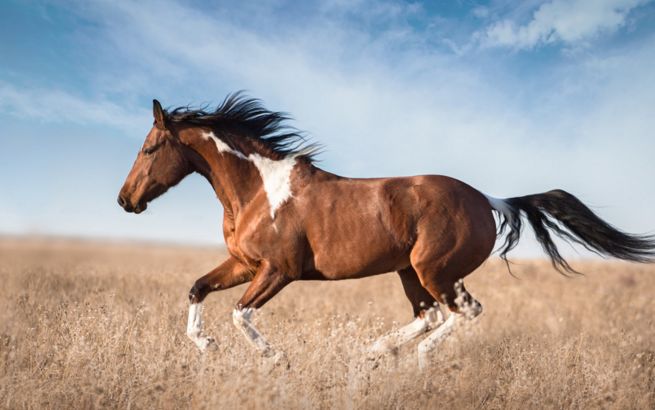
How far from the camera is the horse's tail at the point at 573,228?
6199 millimetres

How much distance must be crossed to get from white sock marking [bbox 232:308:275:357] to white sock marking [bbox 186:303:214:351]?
42 cm

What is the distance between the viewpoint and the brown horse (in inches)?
A: 203

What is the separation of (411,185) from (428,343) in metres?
1.52

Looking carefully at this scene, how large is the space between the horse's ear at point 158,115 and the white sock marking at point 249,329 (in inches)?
81.2

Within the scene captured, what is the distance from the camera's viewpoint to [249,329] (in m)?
4.92

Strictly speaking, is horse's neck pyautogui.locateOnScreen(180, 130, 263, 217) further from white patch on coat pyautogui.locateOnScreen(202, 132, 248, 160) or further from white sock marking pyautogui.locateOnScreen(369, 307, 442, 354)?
white sock marking pyautogui.locateOnScreen(369, 307, 442, 354)

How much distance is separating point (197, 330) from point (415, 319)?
2.18 meters

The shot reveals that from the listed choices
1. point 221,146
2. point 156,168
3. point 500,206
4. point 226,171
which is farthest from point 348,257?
point 156,168

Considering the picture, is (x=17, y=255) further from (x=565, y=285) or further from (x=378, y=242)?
(x=565, y=285)

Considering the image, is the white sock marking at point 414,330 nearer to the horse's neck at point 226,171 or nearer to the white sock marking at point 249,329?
the white sock marking at point 249,329

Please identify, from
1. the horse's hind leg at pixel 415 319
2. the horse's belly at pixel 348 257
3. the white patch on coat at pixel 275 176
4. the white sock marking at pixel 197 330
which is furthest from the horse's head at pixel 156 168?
the horse's hind leg at pixel 415 319

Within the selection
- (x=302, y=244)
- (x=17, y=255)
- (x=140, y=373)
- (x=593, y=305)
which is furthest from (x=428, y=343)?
(x=593, y=305)

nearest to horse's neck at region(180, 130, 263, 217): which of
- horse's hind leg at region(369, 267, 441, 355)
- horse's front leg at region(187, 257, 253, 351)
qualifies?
horse's front leg at region(187, 257, 253, 351)

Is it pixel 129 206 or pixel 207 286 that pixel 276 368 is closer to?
pixel 207 286
